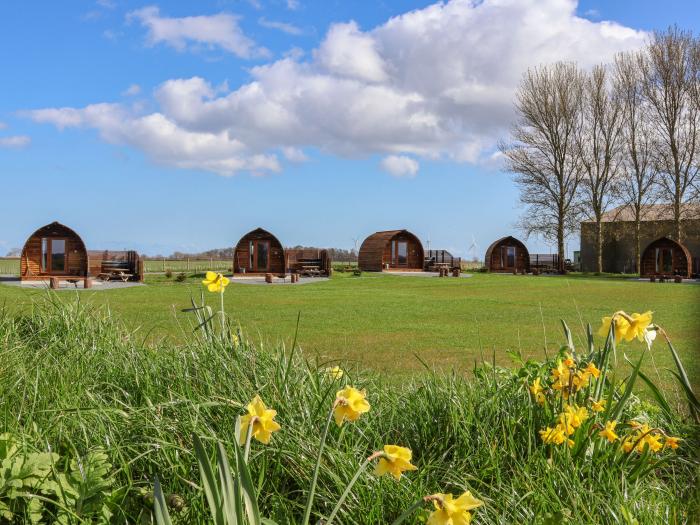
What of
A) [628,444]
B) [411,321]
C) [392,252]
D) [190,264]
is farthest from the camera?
[392,252]

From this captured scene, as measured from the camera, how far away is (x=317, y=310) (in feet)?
44.3

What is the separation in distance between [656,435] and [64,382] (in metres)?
2.67

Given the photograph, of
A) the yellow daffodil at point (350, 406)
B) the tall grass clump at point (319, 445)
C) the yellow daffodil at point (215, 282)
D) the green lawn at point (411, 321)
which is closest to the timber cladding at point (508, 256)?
the green lawn at point (411, 321)

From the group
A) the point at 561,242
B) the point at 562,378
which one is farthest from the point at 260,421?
the point at 561,242

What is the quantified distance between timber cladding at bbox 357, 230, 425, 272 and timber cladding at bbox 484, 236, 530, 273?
17.2ft

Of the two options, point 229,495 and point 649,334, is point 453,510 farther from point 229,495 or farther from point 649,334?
point 649,334

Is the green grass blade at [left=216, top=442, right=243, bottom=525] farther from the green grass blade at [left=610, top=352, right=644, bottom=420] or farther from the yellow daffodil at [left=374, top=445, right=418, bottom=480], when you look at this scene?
the green grass blade at [left=610, top=352, right=644, bottom=420]

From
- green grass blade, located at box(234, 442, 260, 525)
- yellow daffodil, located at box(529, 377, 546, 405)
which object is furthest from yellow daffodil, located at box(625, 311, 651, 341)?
green grass blade, located at box(234, 442, 260, 525)

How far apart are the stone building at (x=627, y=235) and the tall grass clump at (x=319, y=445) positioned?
33.3 metres

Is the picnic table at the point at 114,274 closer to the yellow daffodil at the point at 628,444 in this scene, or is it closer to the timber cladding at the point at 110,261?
the timber cladding at the point at 110,261

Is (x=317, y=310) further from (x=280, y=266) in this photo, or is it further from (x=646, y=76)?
(x=646, y=76)

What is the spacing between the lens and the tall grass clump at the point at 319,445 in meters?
2.12

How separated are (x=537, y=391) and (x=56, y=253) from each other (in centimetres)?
2979

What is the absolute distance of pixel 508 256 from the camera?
1679 inches
